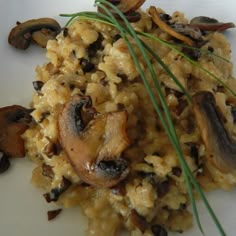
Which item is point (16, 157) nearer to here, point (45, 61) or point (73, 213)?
point (73, 213)

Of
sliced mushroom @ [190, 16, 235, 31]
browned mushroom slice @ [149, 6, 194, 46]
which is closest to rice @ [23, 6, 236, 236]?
browned mushroom slice @ [149, 6, 194, 46]

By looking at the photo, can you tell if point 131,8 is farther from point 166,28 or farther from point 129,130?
point 129,130

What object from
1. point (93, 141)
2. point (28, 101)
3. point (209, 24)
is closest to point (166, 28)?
point (209, 24)

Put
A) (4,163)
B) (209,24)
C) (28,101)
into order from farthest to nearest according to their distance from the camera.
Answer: (209,24) < (28,101) < (4,163)

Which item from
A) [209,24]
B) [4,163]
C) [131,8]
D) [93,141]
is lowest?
[4,163]

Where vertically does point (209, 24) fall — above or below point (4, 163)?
above

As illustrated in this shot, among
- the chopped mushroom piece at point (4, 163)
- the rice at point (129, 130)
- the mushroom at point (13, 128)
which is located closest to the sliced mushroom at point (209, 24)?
the rice at point (129, 130)

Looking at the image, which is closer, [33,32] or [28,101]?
[28,101]
